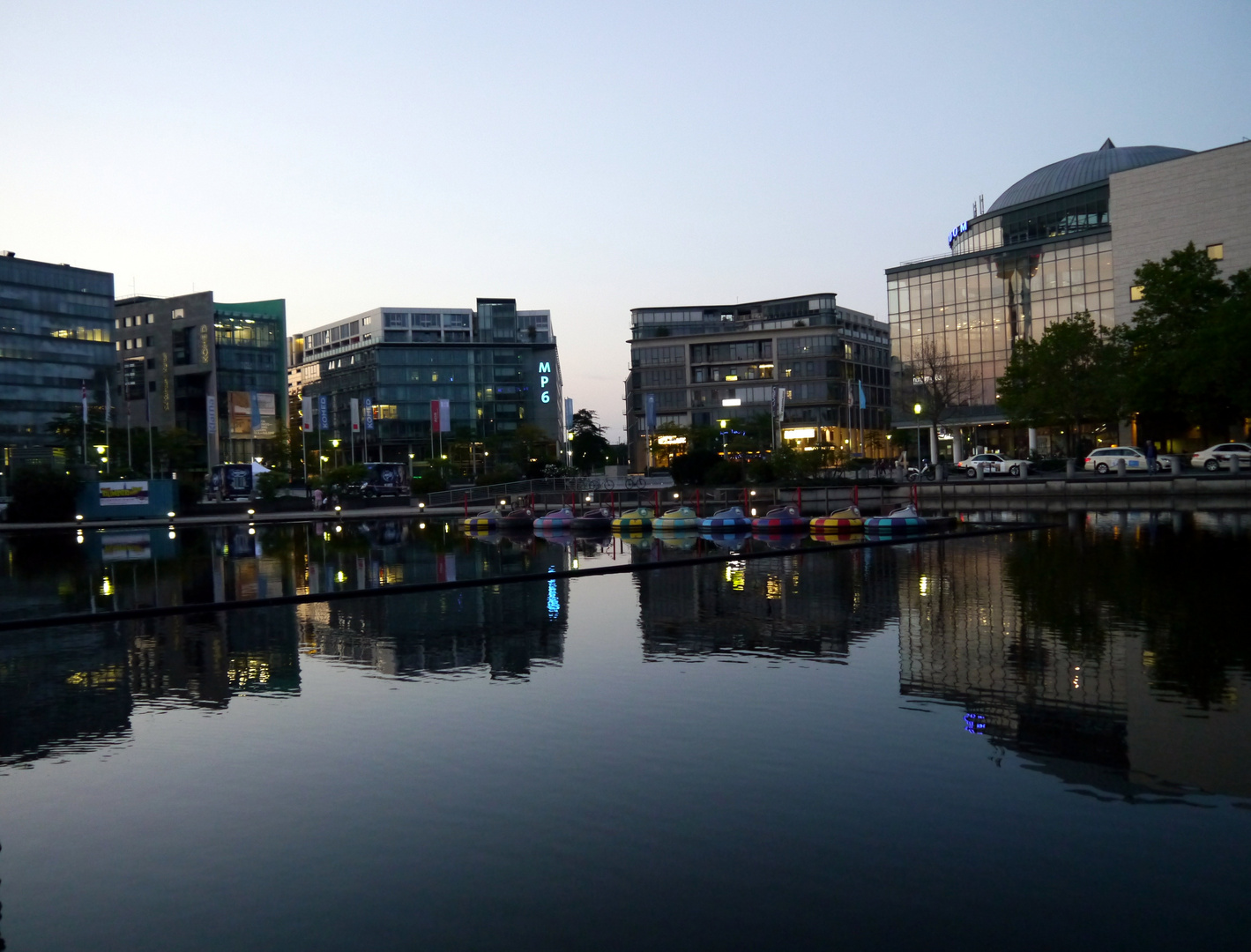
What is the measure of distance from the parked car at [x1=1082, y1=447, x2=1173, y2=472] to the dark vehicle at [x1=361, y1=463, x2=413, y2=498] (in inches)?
2088

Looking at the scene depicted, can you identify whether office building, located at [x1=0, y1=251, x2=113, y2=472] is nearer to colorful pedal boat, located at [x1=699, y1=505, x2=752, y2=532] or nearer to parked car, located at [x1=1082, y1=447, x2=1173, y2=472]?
colorful pedal boat, located at [x1=699, y1=505, x2=752, y2=532]

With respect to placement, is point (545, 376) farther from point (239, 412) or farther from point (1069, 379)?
point (1069, 379)

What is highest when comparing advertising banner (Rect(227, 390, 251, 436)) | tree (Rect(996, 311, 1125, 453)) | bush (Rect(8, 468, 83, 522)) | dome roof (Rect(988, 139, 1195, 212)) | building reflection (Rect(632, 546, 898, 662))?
dome roof (Rect(988, 139, 1195, 212))

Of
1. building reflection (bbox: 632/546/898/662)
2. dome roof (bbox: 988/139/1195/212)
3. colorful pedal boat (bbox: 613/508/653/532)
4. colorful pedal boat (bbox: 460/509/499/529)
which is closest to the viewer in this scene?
building reflection (bbox: 632/546/898/662)

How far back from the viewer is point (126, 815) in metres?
10.3

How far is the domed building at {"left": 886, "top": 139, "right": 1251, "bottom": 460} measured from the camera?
92.4 metres

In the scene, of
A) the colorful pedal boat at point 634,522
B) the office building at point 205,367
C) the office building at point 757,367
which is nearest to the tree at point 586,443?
the office building at point 757,367

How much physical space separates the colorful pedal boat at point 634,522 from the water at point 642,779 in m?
33.3

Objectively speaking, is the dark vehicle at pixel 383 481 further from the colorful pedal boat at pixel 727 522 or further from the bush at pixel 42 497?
the colorful pedal boat at pixel 727 522

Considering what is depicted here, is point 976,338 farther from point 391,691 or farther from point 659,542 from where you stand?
point 391,691

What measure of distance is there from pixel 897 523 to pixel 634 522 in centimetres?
1517

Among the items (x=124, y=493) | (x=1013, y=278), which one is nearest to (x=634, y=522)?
(x=124, y=493)

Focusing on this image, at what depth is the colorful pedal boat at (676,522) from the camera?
55531mm

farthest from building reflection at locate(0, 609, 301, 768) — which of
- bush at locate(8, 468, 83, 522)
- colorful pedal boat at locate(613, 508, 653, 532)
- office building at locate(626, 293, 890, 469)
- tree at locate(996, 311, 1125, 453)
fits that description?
office building at locate(626, 293, 890, 469)
